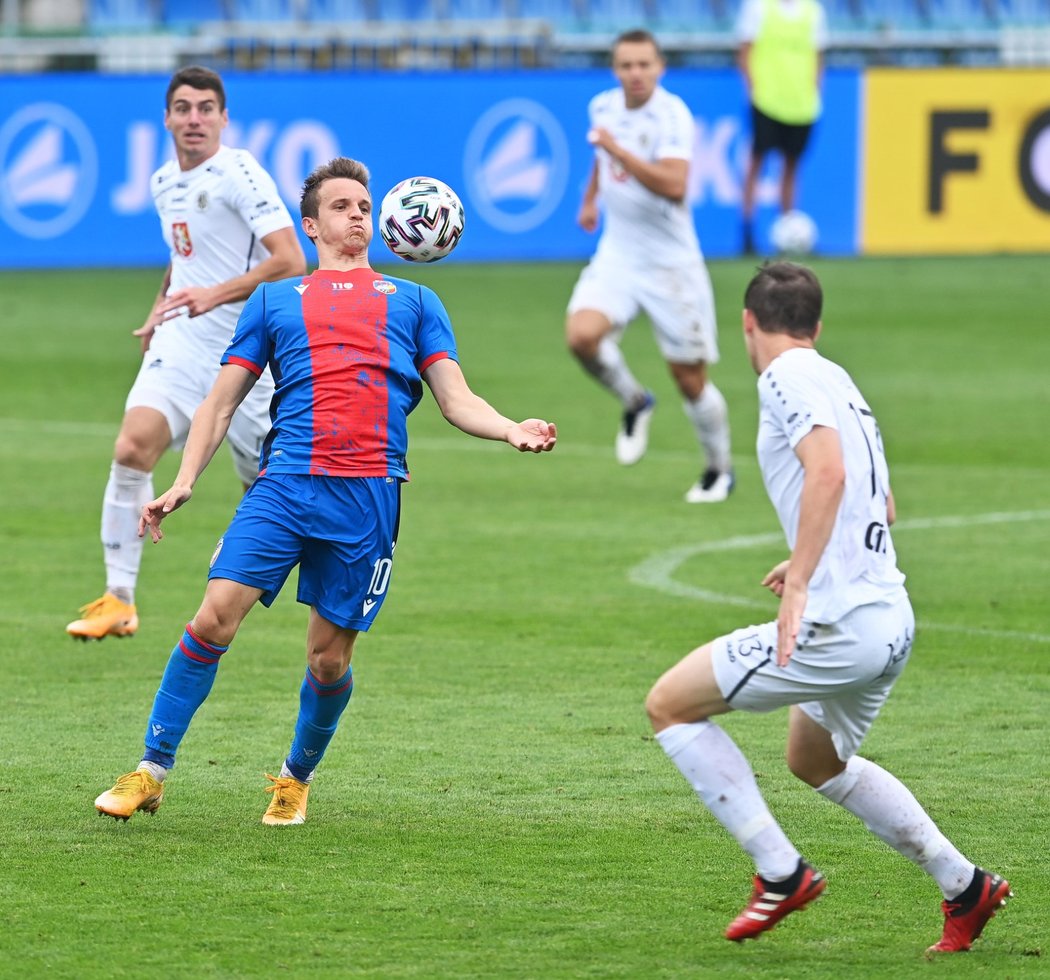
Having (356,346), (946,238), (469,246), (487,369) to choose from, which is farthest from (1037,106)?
(356,346)

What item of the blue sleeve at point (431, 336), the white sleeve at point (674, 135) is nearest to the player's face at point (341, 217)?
the blue sleeve at point (431, 336)

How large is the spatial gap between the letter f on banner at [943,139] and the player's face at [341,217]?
64.3 ft

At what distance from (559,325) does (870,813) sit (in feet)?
50.9

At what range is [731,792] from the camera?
198 inches

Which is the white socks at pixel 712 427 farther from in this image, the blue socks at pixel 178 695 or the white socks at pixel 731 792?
the white socks at pixel 731 792

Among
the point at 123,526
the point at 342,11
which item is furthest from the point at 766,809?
the point at 342,11

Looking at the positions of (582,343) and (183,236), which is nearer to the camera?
(183,236)

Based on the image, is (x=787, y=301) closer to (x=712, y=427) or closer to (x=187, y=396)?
(x=187, y=396)

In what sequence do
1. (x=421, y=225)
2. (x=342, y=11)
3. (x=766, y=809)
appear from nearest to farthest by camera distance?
(x=766, y=809) → (x=421, y=225) → (x=342, y=11)

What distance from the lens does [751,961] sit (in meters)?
5.07

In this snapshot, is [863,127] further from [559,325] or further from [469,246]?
[559,325]

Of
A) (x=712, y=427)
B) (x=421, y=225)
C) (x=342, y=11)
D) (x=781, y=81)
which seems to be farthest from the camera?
(x=342, y=11)

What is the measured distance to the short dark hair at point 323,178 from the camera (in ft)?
20.4

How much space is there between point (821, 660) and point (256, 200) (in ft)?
14.3
